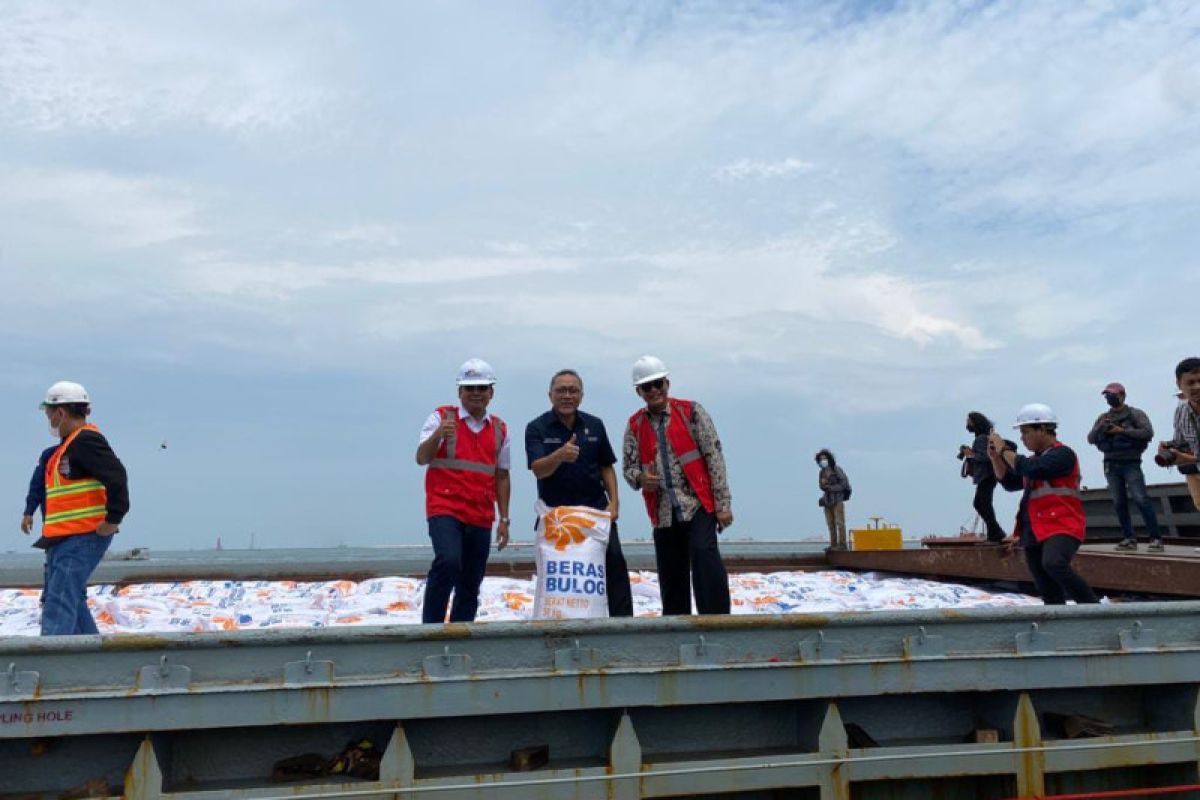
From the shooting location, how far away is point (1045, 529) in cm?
551

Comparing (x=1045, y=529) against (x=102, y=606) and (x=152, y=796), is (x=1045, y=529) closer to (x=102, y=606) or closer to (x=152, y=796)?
(x=152, y=796)

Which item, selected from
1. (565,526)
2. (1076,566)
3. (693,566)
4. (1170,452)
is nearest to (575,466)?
(565,526)

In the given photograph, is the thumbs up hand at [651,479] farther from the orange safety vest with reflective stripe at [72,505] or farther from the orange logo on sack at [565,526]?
the orange safety vest with reflective stripe at [72,505]

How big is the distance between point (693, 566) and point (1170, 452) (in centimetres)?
324

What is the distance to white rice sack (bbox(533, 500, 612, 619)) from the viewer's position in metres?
4.61

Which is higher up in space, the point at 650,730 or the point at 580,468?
the point at 580,468

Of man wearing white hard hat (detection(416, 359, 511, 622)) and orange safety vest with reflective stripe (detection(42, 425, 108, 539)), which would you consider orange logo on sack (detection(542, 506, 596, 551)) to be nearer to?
man wearing white hard hat (detection(416, 359, 511, 622))

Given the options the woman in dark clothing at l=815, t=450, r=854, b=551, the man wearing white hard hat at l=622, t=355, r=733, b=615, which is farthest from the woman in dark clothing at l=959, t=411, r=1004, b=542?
the man wearing white hard hat at l=622, t=355, r=733, b=615

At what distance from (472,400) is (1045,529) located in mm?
3602

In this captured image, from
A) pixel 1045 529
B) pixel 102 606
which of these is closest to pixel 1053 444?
pixel 1045 529

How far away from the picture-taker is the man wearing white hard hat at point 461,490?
15.9 ft

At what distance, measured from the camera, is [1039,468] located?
5457mm

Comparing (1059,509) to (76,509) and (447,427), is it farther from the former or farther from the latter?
(76,509)

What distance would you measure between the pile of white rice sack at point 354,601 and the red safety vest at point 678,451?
4.08 feet
